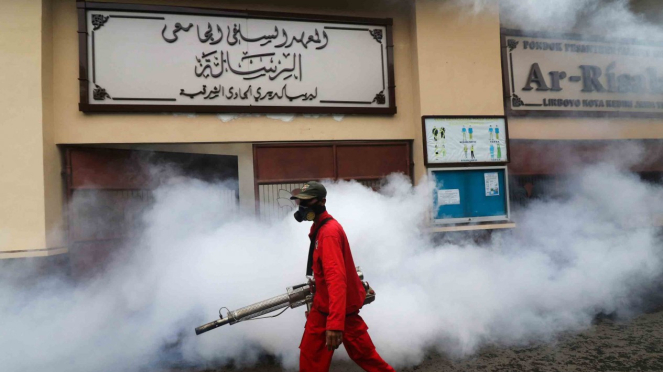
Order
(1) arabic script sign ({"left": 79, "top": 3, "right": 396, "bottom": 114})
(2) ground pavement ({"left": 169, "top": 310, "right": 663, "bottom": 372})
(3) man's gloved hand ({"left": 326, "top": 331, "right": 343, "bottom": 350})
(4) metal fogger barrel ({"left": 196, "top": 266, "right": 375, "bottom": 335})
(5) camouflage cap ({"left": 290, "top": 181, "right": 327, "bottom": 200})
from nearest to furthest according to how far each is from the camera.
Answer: (3) man's gloved hand ({"left": 326, "top": 331, "right": 343, "bottom": 350}) < (5) camouflage cap ({"left": 290, "top": 181, "right": 327, "bottom": 200}) < (4) metal fogger barrel ({"left": 196, "top": 266, "right": 375, "bottom": 335}) < (2) ground pavement ({"left": 169, "top": 310, "right": 663, "bottom": 372}) < (1) arabic script sign ({"left": 79, "top": 3, "right": 396, "bottom": 114})

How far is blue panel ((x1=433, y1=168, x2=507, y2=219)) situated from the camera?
617cm

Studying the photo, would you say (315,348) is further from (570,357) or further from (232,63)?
(232,63)

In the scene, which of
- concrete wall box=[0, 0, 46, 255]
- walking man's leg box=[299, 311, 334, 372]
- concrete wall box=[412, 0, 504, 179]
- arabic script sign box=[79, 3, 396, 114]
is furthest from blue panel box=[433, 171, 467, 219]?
concrete wall box=[0, 0, 46, 255]

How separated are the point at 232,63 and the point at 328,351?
4.32 m

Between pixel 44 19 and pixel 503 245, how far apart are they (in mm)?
6869

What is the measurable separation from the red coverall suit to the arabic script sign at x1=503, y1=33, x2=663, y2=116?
490cm

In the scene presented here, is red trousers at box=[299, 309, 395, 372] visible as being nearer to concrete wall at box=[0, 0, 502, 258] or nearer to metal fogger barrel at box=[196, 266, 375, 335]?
metal fogger barrel at box=[196, 266, 375, 335]

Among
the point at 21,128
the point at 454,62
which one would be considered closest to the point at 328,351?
the point at 21,128

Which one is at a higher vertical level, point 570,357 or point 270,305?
point 270,305

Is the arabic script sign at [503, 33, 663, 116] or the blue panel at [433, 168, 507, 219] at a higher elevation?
the arabic script sign at [503, 33, 663, 116]

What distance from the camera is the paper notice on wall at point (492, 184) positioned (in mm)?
6328

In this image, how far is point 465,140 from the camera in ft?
20.4

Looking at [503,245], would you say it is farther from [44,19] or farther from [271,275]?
[44,19]

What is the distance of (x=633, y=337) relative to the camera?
168 inches
